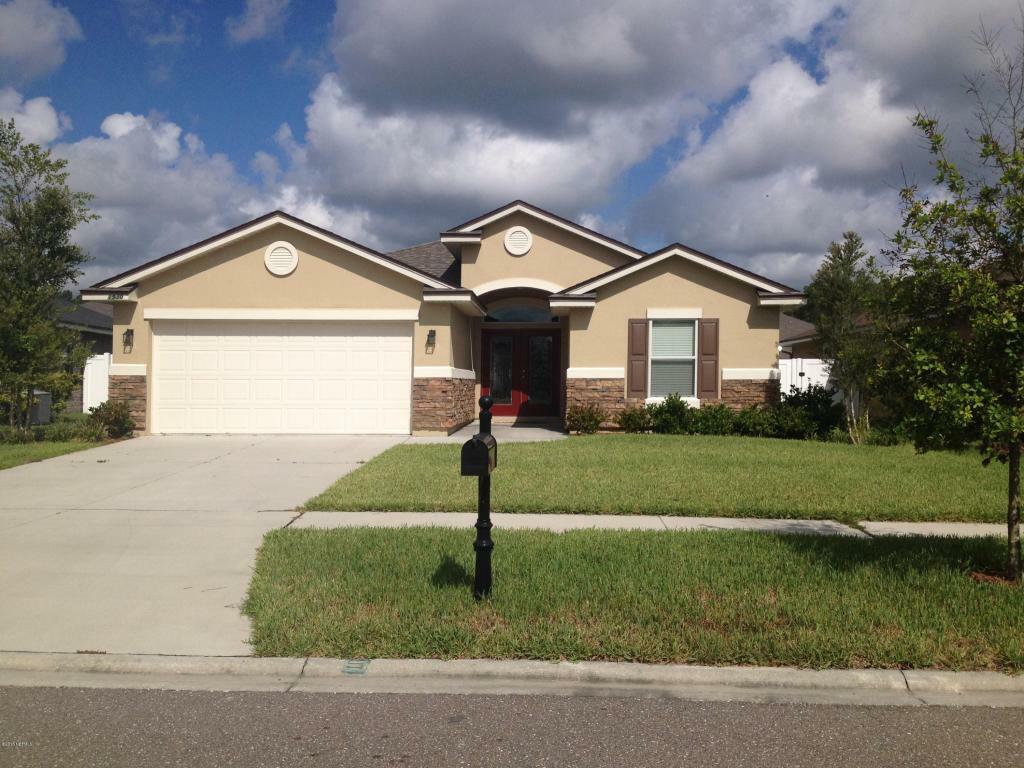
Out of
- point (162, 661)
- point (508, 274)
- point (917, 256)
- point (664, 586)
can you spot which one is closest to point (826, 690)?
point (664, 586)

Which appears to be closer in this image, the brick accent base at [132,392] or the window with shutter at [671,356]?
the brick accent base at [132,392]

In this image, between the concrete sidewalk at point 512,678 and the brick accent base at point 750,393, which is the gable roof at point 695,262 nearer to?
the brick accent base at point 750,393

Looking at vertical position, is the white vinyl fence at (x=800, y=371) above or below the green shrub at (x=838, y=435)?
above

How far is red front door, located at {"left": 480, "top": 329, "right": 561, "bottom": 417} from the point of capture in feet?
65.9

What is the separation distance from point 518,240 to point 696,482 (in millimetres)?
10271

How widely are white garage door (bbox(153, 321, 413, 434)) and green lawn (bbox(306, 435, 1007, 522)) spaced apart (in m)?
2.65

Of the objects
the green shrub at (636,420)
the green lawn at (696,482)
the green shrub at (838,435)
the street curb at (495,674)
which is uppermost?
the green shrub at (636,420)

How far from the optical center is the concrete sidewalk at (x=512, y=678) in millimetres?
4270

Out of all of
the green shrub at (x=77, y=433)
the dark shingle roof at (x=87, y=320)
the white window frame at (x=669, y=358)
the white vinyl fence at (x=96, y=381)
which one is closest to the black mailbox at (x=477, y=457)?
the white window frame at (x=669, y=358)

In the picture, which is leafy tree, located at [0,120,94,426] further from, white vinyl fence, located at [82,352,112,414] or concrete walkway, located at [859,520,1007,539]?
concrete walkway, located at [859,520,1007,539]

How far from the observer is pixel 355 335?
629 inches

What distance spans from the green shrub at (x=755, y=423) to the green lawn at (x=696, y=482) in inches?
64.2

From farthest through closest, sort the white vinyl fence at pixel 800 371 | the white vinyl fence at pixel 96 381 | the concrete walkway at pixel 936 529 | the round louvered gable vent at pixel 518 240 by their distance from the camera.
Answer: the white vinyl fence at pixel 96 381 < the white vinyl fence at pixel 800 371 < the round louvered gable vent at pixel 518 240 < the concrete walkway at pixel 936 529

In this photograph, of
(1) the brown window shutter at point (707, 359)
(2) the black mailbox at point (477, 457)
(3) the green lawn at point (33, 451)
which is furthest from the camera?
(1) the brown window shutter at point (707, 359)
